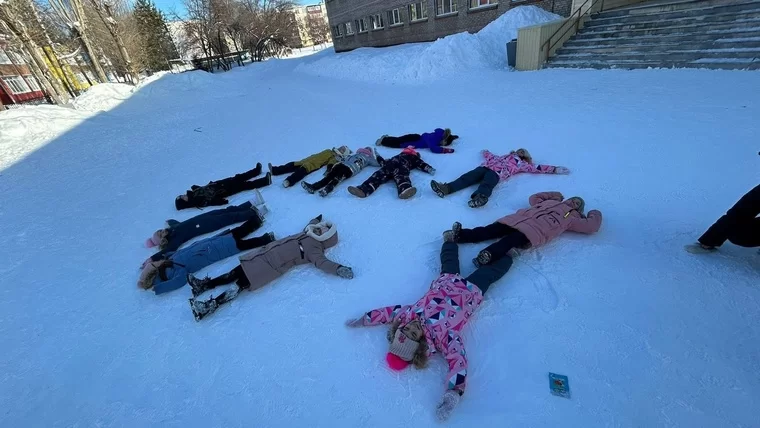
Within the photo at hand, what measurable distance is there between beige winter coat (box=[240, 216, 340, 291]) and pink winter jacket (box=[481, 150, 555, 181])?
2.11 m

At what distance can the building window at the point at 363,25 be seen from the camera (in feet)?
70.1

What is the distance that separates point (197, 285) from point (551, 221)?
9.82 ft

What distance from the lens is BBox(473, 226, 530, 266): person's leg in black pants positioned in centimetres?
247

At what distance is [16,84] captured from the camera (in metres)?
24.7

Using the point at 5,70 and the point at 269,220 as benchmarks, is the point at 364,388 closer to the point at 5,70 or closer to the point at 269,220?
the point at 269,220

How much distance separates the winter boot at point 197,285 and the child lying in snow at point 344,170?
1731 millimetres

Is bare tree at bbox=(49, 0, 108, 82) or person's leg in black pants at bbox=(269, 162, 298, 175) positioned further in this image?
bare tree at bbox=(49, 0, 108, 82)

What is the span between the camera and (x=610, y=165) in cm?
375

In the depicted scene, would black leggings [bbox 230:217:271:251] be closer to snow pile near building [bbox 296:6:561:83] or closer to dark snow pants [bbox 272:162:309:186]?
dark snow pants [bbox 272:162:309:186]

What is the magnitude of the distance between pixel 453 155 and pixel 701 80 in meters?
5.12

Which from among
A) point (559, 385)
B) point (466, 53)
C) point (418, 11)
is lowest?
point (559, 385)

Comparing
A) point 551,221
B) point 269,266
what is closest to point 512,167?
point 551,221

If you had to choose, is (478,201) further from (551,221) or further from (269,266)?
(269,266)

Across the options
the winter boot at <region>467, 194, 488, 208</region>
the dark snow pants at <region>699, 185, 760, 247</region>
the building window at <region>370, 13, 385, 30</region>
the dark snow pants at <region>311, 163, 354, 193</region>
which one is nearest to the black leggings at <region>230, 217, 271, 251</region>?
the dark snow pants at <region>311, 163, 354, 193</region>
